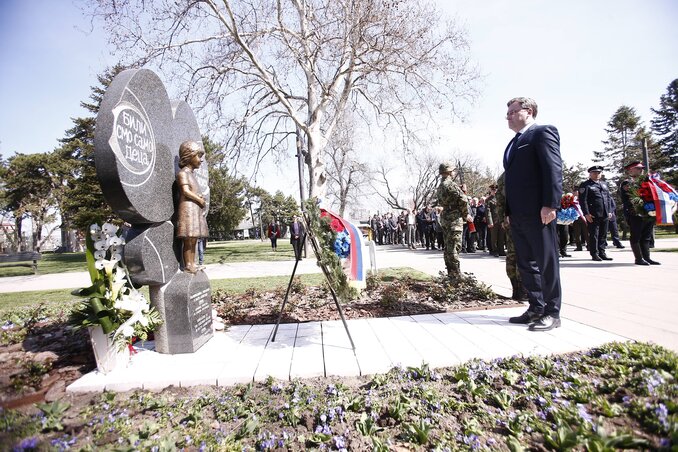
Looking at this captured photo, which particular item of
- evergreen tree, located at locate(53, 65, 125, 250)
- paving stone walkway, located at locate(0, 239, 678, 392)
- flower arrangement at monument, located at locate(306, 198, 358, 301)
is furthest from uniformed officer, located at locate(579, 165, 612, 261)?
evergreen tree, located at locate(53, 65, 125, 250)

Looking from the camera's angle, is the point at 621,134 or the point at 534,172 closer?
the point at 534,172

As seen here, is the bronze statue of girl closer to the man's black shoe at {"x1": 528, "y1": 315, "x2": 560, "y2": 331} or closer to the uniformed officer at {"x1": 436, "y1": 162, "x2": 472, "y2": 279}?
the man's black shoe at {"x1": 528, "y1": 315, "x2": 560, "y2": 331}

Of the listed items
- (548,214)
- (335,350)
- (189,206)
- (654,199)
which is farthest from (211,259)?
(654,199)

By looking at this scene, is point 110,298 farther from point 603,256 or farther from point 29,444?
point 603,256

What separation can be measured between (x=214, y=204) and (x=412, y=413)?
36.0m

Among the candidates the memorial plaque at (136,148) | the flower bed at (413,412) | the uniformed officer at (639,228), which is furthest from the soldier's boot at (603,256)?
the memorial plaque at (136,148)

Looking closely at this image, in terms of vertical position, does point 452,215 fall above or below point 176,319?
above

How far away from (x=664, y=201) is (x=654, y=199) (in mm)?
163

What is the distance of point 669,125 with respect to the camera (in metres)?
34.7

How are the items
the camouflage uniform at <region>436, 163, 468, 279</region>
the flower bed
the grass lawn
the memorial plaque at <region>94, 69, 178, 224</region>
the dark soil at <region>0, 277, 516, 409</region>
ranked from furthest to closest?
the grass lawn
the camouflage uniform at <region>436, 163, 468, 279</region>
the dark soil at <region>0, 277, 516, 409</region>
the memorial plaque at <region>94, 69, 178, 224</region>
the flower bed

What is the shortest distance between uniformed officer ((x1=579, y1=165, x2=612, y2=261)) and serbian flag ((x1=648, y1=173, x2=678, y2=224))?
1561 millimetres

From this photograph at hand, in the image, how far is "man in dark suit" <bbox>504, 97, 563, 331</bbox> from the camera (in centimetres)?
353

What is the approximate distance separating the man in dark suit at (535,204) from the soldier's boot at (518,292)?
3.39 feet

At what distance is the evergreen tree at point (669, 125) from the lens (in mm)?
32416
